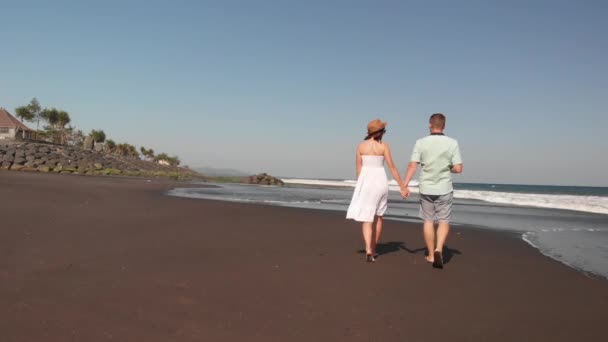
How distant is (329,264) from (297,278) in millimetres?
837

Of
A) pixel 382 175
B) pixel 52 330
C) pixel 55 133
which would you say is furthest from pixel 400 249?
pixel 55 133

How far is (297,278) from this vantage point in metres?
4.18

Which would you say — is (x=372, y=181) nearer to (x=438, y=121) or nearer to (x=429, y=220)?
(x=429, y=220)

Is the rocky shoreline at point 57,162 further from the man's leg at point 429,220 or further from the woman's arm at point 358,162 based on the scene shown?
the man's leg at point 429,220

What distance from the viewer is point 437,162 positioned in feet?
17.7

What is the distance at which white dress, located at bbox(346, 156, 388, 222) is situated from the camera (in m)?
5.52

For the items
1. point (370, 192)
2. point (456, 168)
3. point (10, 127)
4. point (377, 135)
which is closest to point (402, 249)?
point (370, 192)

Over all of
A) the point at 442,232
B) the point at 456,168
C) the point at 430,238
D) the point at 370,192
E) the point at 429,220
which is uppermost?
the point at 456,168

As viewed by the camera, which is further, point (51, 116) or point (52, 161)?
point (51, 116)

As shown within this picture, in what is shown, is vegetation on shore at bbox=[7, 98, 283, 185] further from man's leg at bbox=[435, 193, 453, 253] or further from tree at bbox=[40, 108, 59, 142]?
man's leg at bbox=[435, 193, 453, 253]

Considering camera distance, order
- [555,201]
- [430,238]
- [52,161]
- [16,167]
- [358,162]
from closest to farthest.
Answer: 1. [430,238]
2. [358,162]
3. [555,201]
4. [16,167]
5. [52,161]

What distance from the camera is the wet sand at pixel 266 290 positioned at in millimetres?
2795

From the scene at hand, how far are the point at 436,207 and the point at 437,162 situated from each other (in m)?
0.65

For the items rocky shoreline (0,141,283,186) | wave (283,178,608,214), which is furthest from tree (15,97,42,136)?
wave (283,178,608,214)
